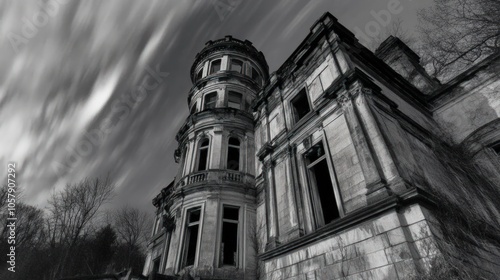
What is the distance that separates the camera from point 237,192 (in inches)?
548

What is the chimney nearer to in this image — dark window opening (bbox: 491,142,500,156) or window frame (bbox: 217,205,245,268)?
dark window opening (bbox: 491,142,500,156)

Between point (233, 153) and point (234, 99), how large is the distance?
4774mm

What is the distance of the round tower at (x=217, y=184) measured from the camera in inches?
472

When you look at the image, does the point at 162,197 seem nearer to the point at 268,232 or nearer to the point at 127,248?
the point at 268,232

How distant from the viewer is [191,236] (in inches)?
531

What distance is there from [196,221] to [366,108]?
1028 cm

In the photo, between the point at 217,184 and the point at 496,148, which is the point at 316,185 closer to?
the point at 217,184

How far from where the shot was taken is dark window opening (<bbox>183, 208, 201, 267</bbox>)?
12.8 meters

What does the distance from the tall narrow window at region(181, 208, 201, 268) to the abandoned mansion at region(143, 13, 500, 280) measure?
77 mm

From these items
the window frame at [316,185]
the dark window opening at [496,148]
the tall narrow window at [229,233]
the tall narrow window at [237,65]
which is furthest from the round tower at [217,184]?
the dark window opening at [496,148]

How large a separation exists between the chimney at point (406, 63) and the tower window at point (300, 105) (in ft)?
27.8

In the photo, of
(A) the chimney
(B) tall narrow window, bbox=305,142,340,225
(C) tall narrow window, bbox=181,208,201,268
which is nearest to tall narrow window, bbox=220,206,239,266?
(C) tall narrow window, bbox=181,208,201,268

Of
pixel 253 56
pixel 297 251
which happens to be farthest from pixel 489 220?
pixel 253 56

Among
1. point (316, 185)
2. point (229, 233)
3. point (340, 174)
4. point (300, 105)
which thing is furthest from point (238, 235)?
point (300, 105)
